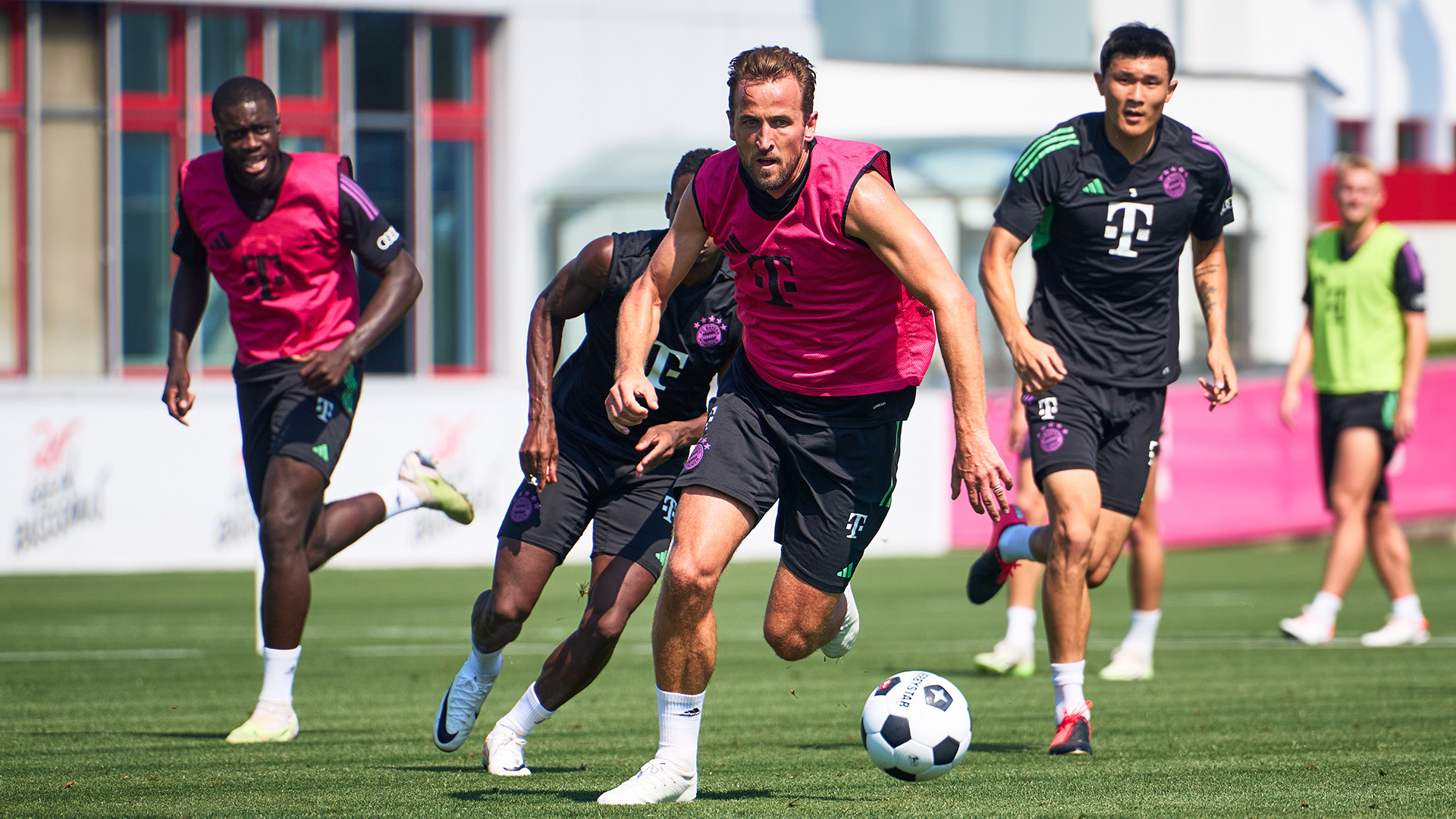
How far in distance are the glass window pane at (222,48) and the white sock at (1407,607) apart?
13.6m

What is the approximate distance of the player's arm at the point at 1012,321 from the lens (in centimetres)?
618

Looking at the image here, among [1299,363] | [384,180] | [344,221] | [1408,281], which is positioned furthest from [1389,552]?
[384,180]

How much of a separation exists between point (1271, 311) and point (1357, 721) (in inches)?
715

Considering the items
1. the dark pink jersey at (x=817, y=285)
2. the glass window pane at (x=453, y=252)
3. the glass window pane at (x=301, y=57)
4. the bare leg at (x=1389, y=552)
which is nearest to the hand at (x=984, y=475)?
the dark pink jersey at (x=817, y=285)

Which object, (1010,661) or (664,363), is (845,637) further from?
(1010,661)

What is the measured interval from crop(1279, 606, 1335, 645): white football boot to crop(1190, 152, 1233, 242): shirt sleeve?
376 cm

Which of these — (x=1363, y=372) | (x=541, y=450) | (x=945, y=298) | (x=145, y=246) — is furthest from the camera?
(x=145, y=246)

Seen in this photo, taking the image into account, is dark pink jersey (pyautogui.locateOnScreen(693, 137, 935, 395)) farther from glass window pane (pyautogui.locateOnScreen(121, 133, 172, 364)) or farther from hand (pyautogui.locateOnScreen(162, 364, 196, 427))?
glass window pane (pyautogui.locateOnScreen(121, 133, 172, 364))

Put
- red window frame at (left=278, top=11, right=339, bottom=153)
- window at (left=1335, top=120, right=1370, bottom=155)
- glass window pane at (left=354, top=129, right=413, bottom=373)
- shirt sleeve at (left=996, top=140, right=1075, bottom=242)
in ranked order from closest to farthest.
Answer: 1. shirt sleeve at (left=996, top=140, right=1075, bottom=242)
2. red window frame at (left=278, top=11, right=339, bottom=153)
3. glass window pane at (left=354, top=129, right=413, bottom=373)
4. window at (left=1335, top=120, right=1370, bottom=155)

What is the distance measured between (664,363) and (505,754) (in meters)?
1.40

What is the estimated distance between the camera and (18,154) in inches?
734

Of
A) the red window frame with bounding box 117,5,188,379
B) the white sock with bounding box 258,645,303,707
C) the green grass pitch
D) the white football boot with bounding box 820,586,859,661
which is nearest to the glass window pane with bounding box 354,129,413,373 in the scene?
the red window frame with bounding box 117,5,188,379

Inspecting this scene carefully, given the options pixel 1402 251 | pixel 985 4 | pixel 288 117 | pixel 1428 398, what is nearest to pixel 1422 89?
pixel 985 4

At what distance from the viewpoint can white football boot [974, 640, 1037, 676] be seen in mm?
8586
